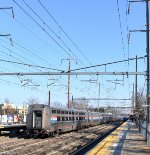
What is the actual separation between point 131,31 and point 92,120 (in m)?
43.8

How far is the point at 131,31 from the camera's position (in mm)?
25359

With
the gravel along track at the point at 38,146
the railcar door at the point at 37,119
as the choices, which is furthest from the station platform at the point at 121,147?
the railcar door at the point at 37,119

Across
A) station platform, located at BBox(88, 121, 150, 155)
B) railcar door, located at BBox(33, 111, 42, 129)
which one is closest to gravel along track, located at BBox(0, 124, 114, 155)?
station platform, located at BBox(88, 121, 150, 155)

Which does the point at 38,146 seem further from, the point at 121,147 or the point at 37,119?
the point at 37,119

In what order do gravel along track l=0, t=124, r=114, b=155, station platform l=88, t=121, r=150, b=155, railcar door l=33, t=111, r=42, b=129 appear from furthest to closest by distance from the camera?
railcar door l=33, t=111, r=42, b=129 < gravel along track l=0, t=124, r=114, b=155 < station platform l=88, t=121, r=150, b=155

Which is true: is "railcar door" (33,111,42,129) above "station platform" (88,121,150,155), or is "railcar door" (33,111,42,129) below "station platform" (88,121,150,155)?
above

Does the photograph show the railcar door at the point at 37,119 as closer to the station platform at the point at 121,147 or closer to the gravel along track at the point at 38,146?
the gravel along track at the point at 38,146

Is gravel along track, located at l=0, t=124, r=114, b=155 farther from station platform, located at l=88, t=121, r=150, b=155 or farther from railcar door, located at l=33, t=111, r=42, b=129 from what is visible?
railcar door, located at l=33, t=111, r=42, b=129

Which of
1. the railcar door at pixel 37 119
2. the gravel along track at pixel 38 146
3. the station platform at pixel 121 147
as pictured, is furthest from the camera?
the railcar door at pixel 37 119

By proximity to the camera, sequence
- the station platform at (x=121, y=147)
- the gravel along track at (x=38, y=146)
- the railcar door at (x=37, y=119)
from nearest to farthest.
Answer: the station platform at (x=121, y=147) < the gravel along track at (x=38, y=146) < the railcar door at (x=37, y=119)

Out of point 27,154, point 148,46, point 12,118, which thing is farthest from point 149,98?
point 12,118

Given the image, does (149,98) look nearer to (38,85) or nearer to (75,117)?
(75,117)

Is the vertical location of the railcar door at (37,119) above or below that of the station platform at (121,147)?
above

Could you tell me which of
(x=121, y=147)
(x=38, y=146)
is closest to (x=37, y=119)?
(x=38, y=146)
